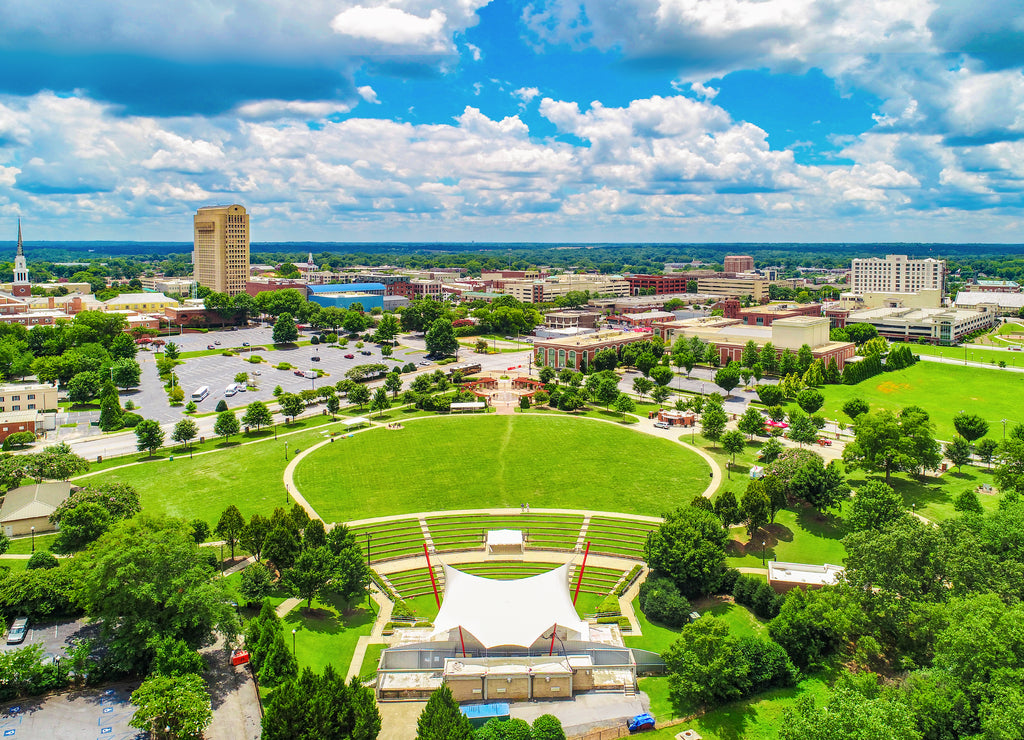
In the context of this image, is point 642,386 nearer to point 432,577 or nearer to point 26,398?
point 432,577

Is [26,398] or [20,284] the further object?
[20,284]

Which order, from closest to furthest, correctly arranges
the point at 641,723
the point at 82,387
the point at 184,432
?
the point at 641,723
the point at 184,432
the point at 82,387

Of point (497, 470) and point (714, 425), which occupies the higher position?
point (714, 425)

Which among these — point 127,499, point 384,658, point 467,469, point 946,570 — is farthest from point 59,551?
point 946,570

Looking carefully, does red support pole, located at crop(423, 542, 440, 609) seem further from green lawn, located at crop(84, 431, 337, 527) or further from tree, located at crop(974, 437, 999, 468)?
tree, located at crop(974, 437, 999, 468)

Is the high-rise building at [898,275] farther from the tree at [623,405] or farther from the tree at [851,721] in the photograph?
the tree at [851,721]

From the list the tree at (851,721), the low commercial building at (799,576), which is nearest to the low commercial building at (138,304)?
the low commercial building at (799,576)

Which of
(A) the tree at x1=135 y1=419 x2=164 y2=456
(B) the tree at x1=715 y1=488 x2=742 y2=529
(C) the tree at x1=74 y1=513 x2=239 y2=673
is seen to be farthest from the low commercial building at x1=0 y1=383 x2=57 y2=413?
(B) the tree at x1=715 y1=488 x2=742 y2=529

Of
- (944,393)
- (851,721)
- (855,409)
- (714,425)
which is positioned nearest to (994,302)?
(944,393)
